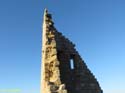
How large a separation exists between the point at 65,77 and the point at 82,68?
5.02 ft

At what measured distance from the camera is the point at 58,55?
89.1ft

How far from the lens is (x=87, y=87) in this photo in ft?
87.9

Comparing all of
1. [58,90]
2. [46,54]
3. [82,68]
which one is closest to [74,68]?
[82,68]

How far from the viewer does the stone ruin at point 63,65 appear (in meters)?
25.8

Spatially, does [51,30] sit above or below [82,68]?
above

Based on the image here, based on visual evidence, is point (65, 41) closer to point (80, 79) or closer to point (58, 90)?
point (80, 79)

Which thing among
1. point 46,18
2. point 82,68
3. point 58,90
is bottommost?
point 58,90

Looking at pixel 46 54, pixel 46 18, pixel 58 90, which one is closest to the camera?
pixel 58 90

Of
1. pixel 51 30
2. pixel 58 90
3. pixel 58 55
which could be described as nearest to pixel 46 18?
pixel 51 30

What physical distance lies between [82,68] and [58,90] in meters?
4.68

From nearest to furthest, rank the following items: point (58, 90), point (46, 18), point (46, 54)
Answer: point (58, 90) < point (46, 54) < point (46, 18)

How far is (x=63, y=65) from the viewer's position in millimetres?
27109

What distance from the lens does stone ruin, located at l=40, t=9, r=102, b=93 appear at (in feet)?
84.8

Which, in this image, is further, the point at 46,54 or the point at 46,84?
the point at 46,54
